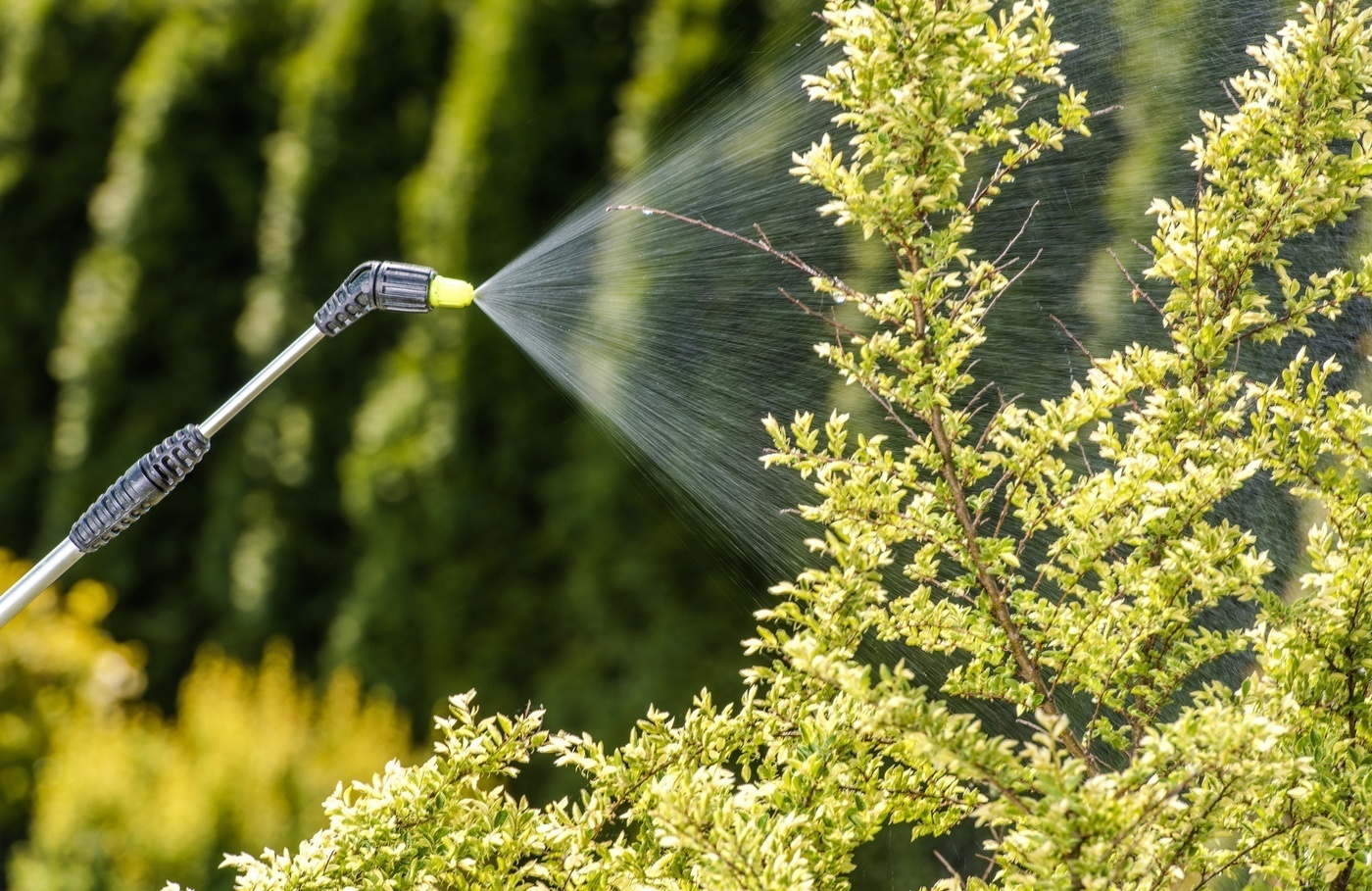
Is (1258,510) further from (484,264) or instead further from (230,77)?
(230,77)

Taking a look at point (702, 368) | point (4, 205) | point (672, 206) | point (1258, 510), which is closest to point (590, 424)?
point (702, 368)

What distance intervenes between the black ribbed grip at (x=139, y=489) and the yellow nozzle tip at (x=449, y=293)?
388 millimetres

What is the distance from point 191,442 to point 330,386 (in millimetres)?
4526

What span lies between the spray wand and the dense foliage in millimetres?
495

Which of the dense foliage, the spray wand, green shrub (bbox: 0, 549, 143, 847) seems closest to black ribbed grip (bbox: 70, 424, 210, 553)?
the spray wand

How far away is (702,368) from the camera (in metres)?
3.61

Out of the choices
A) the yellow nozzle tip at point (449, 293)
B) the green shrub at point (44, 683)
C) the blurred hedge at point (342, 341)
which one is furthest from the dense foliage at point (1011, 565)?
the green shrub at point (44, 683)

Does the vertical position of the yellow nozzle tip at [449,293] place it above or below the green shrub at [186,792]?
below

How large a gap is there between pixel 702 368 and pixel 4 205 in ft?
19.4

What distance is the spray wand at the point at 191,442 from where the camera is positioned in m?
1.84

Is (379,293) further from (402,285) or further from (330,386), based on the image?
(330,386)

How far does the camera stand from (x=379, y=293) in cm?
185

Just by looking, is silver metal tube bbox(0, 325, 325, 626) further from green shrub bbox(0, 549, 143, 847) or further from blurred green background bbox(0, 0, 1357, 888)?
green shrub bbox(0, 549, 143, 847)

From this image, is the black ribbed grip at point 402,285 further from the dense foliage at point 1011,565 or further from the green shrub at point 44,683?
the green shrub at point 44,683
